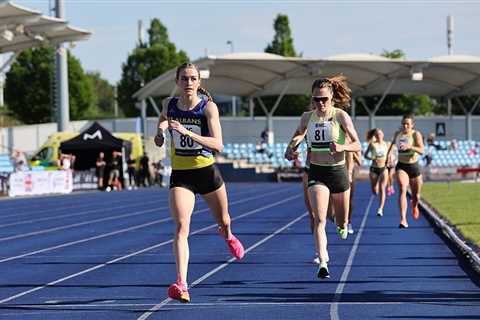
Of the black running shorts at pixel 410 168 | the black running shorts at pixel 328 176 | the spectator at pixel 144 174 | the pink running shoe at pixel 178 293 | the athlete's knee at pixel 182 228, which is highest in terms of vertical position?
the black running shorts at pixel 328 176

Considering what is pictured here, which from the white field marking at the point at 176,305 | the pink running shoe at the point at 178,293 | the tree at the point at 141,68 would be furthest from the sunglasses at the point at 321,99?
the tree at the point at 141,68

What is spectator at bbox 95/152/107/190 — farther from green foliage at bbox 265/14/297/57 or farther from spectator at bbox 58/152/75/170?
green foliage at bbox 265/14/297/57

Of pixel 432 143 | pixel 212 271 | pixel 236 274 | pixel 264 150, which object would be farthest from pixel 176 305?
pixel 432 143

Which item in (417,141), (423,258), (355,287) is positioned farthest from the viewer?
(417,141)

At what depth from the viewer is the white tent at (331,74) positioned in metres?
55.4

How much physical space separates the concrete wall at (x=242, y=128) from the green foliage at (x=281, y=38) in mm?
22847

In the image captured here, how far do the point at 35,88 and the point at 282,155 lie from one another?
33626 millimetres

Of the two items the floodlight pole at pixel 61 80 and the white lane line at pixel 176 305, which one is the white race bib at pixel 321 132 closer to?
the white lane line at pixel 176 305

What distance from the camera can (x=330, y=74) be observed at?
59.8m

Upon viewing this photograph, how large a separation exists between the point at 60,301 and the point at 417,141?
9882 millimetres

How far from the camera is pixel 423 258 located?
13438 millimetres

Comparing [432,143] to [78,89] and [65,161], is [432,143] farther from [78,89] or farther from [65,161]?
[78,89]

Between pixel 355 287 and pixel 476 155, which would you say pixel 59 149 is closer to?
pixel 476 155

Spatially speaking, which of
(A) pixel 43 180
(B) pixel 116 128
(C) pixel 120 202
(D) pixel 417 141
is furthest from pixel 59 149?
(D) pixel 417 141
